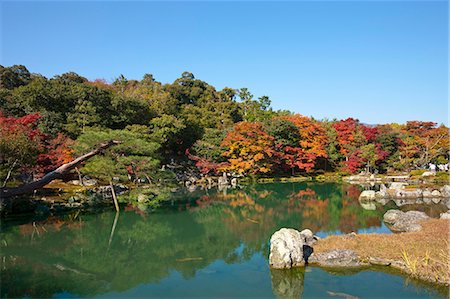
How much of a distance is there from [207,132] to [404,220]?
1900cm

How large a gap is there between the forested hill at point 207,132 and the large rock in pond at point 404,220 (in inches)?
474

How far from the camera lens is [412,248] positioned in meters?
7.93

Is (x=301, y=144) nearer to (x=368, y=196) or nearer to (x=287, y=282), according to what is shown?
(x=368, y=196)

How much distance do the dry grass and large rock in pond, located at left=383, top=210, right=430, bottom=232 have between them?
81 cm

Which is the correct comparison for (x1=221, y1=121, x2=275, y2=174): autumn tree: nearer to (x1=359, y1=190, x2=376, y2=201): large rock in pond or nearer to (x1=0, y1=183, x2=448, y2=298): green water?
(x1=0, y1=183, x2=448, y2=298): green water

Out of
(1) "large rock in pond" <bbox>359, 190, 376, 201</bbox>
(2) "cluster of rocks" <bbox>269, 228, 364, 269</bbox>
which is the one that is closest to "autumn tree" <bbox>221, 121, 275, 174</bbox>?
(1) "large rock in pond" <bbox>359, 190, 376, 201</bbox>

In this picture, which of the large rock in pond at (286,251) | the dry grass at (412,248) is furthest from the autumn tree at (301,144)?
the large rock in pond at (286,251)

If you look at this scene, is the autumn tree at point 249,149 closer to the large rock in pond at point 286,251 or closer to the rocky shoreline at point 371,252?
the rocky shoreline at point 371,252

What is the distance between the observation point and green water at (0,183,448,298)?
659 centimetres

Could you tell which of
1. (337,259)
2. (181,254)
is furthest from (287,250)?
(181,254)

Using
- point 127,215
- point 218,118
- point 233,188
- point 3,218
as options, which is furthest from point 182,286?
point 218,118

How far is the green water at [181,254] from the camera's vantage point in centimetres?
659

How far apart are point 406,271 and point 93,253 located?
7988 millimetres

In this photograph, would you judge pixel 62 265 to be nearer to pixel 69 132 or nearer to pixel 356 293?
pixel 356 293
